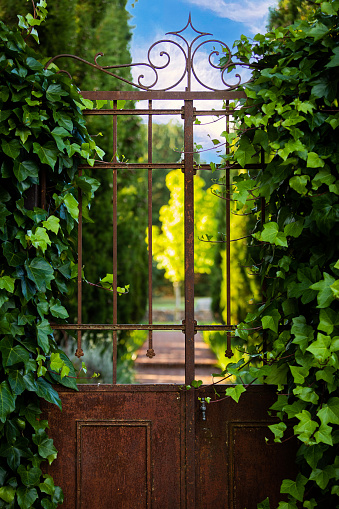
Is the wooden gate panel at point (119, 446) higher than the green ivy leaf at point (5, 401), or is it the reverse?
the green ivy leaf at point (5, 401)

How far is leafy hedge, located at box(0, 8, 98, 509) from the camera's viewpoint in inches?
88.4

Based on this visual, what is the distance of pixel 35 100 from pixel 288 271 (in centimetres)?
153

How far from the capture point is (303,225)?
2.19 meters

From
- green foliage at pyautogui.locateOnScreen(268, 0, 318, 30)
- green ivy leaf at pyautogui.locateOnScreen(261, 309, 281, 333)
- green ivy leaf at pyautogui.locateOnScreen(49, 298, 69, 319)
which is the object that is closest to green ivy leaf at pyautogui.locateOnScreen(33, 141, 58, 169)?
green ivy leaf at pyautogui.locateOnScreen(49, 298, 69, 319)

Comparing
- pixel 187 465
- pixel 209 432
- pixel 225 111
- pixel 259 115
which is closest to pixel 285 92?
pixel 259 115

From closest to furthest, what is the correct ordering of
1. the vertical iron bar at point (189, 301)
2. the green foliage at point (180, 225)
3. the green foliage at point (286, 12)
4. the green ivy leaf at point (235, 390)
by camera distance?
1. the green ivy leaf at point (235, 390)
2. the vertical iron bar at point (189, 301)
3. the green foliage at point (286, 12)
4. the green foliage at point (180, 225)

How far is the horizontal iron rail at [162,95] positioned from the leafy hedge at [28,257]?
13 cm

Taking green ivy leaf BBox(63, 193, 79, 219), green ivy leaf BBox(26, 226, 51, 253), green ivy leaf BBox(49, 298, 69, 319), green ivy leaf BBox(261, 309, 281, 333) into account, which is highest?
green ivy leaf BBox(63, 193, 79, 219)

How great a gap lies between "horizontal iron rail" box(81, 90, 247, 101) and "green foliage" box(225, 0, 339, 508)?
162 mm

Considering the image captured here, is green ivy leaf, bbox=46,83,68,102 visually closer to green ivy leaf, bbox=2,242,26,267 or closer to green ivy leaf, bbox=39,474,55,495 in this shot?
green ivy leaf, bbox=2,242,26,267

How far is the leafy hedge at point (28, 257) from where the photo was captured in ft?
7.37

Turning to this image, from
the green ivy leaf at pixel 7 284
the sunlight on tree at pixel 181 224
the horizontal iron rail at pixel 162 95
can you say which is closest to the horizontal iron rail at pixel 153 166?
the horizontal iron rail at pixel 162 95

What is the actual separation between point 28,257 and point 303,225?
4.56 feet

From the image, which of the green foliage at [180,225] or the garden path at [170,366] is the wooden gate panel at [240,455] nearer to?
the garden path at [170,366]
